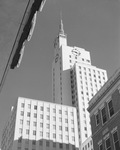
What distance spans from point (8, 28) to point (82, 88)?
5230 inches

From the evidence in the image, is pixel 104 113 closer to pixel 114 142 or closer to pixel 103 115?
pixel 103 115

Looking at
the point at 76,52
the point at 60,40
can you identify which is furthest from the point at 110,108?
the point at 60,40

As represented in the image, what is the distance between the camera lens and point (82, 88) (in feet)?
449

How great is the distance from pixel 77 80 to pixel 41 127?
45.3 metres

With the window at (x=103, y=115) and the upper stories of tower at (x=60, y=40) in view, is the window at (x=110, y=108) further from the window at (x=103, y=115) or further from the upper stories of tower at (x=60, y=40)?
the upper stories of tower at (x=60, y=40)

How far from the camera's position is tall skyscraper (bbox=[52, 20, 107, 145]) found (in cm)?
12606

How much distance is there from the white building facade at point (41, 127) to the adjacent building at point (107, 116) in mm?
64423

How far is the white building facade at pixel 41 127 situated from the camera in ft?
310

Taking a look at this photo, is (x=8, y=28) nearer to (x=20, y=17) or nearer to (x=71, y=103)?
(x=20, y=17)

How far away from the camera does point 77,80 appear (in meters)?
140

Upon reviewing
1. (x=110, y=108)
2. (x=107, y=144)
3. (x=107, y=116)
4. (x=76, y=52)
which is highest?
(x=76, y=52)

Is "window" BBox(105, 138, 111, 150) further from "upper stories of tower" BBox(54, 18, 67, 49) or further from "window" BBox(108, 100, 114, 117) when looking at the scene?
"upper stories of tower" BBox(54, 18, 67, 49)

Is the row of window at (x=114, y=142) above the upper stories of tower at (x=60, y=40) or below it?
below

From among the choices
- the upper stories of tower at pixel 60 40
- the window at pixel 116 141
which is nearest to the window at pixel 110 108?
the window at pixel 116 141
